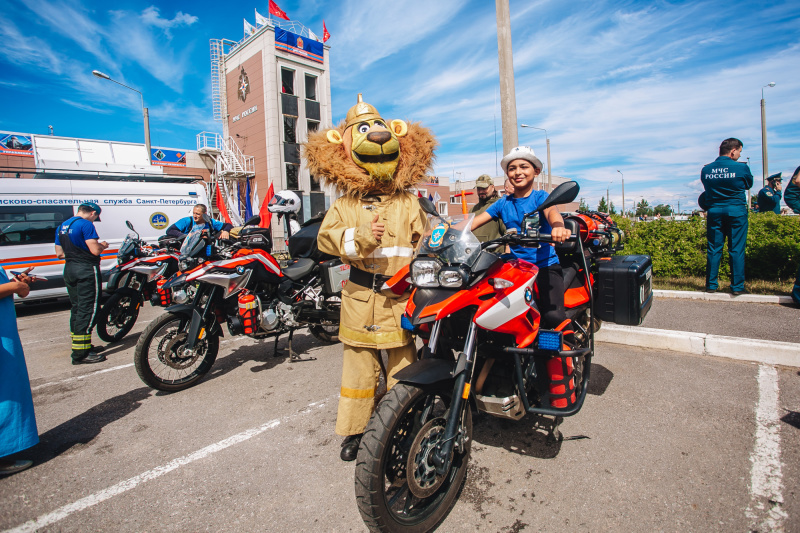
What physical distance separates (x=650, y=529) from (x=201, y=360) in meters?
3.97

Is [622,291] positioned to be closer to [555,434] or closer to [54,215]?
[555,434]

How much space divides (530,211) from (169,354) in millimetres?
3468

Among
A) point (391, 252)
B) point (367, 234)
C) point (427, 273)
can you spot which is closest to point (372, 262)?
point (391, 252)

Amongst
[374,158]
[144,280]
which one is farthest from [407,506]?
[144,280]

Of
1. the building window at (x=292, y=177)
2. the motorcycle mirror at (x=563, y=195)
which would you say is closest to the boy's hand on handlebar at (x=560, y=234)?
the motorcycle mirror at (x=563, y=195)

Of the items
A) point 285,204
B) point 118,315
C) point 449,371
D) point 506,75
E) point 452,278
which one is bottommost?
point 118,315

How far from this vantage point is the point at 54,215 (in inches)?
358

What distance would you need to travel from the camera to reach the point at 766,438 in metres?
2.66

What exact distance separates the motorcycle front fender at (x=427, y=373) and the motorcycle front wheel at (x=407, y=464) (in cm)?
5

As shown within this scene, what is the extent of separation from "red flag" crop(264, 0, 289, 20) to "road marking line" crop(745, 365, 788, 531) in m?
32.0

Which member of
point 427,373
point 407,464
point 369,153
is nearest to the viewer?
point 407,464

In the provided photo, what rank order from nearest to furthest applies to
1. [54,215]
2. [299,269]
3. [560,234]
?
[560,234], [299,269], [54,215]

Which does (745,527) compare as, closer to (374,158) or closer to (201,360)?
(374,158)

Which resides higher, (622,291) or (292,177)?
(292,177)
